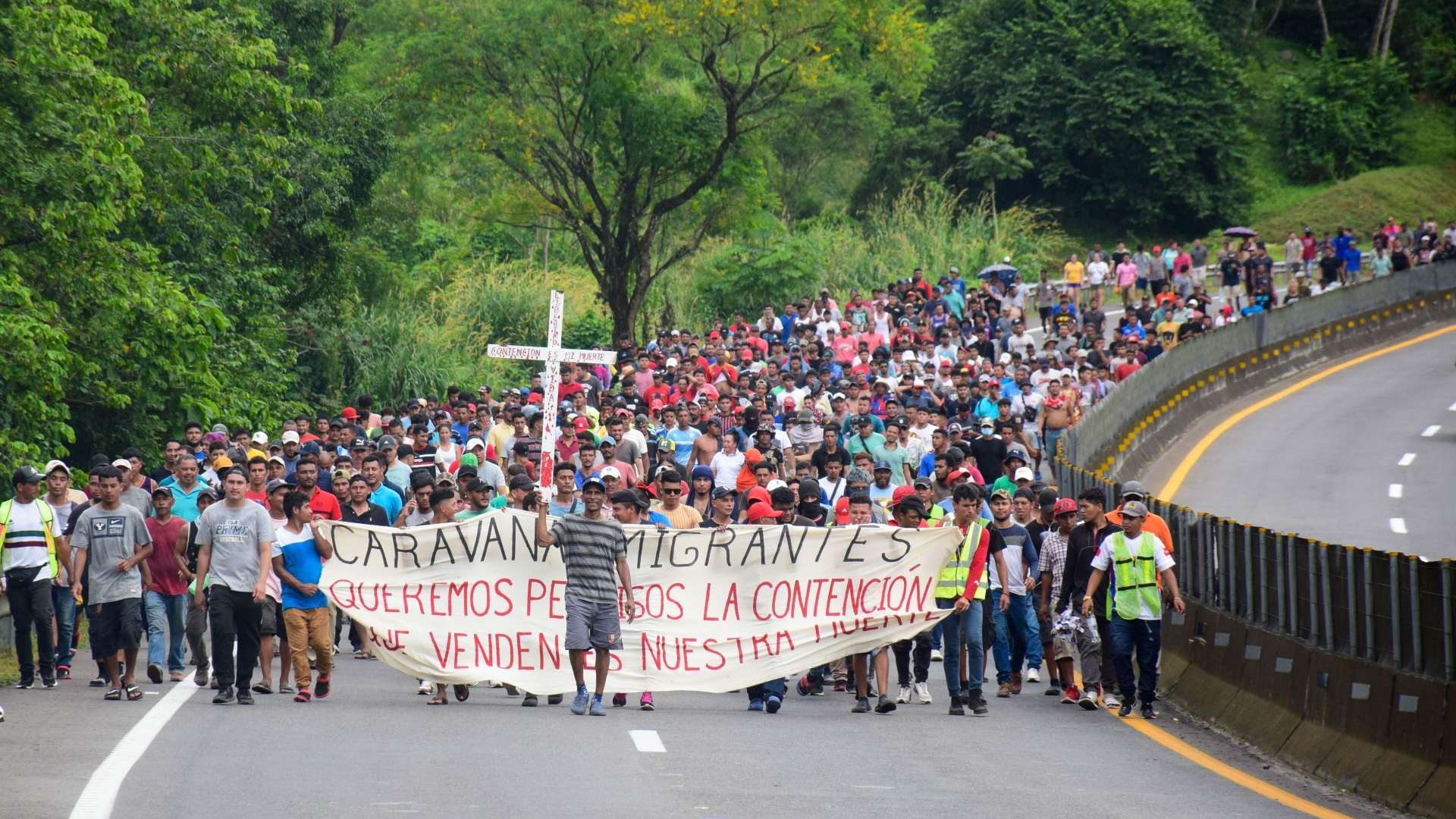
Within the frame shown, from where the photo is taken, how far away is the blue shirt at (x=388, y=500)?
55.8 feet

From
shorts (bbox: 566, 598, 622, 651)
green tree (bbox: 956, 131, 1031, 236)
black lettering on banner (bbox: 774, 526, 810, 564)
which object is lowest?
shorts (bbox: 566, 598, 622, 651)

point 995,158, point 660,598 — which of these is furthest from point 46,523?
point 995,158

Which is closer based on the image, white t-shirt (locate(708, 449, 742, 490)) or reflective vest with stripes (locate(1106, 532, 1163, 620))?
reflective vest with stripes (locate(1106, 532, 1163, 620))

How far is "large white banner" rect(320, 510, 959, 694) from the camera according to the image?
14.8 metres

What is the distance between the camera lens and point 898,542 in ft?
49.7

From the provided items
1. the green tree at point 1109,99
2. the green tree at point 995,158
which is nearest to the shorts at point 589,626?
the green tree at point 995,158

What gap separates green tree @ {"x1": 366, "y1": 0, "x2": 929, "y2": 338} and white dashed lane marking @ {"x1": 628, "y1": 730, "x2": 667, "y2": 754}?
28167 mm

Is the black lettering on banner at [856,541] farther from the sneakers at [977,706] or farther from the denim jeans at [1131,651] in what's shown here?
the denim jeans at [1131,651]

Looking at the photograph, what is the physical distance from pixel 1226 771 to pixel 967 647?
2.90 meters

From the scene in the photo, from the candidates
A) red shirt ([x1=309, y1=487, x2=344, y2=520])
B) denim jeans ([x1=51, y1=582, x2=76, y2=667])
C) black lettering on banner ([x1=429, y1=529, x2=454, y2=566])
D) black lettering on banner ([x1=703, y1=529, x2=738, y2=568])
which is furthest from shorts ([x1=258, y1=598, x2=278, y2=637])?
black lettering on banner ([x1=703, y1=529, x2=738, y2=568])

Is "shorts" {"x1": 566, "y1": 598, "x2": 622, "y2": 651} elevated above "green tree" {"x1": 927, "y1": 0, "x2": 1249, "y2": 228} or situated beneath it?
situated beneath

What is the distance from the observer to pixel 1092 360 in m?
31.0

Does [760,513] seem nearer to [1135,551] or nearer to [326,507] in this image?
[1135,551]

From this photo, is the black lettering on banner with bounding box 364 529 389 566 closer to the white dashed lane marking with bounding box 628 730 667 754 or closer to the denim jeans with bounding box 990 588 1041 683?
the white dashed lane marking with bounding box 628 730 667 754
